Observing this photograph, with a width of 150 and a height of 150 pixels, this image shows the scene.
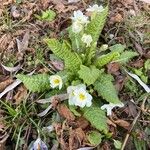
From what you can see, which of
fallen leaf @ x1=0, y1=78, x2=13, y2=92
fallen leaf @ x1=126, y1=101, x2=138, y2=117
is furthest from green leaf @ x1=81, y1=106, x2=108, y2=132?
fallen leaf @ x1=0, y1=78, x2=13, y2=92

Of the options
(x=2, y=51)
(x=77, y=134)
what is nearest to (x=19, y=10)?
(x=2, y=51)

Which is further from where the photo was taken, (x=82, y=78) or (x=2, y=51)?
(x=2, y=51)

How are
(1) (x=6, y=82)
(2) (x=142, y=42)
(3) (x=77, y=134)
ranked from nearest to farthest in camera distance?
(3) (x=77, y=134), (1) (x=6, y=82), (2) (x=142, y=42)

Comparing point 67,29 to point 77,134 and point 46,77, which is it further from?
point 77,134

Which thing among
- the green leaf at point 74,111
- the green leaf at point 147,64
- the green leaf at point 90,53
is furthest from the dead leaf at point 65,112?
the green leaf at point 147,64

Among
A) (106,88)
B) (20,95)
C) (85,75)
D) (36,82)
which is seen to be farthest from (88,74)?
(20,95)

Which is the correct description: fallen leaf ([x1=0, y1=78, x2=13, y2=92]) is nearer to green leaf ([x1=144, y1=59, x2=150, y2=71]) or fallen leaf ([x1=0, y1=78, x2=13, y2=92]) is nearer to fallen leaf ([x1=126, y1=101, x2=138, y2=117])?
fallen leaf ([x1=126, y1=101, x2=138, y2=117])
